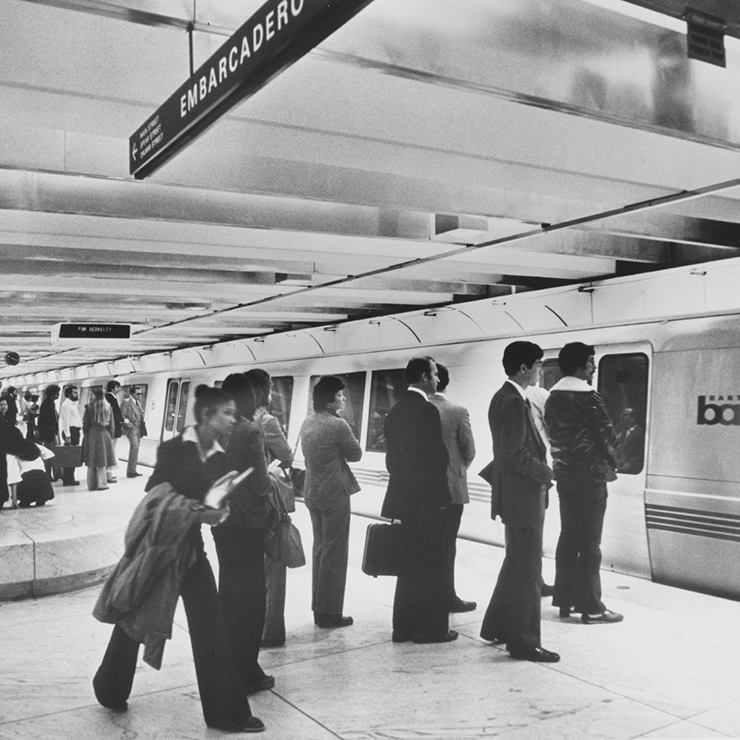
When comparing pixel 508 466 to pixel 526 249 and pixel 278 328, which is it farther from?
pixel 278 328

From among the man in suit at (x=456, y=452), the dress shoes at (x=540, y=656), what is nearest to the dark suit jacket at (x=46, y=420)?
the man in suit at (x=456, y=452)

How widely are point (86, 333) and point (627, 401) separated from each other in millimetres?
8012

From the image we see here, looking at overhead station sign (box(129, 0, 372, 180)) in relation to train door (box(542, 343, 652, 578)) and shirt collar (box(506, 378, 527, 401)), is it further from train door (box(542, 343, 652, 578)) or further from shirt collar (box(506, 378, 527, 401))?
train door (box(542, 343, 652, 578))

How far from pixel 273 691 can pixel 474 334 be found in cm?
555

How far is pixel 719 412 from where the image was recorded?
20.9 feet

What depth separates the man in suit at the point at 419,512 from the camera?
192 inches

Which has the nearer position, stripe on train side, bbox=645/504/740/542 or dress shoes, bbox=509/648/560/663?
dress shoes, bbox=509/648/560/663

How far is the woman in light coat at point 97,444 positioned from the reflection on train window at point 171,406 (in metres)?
5.52

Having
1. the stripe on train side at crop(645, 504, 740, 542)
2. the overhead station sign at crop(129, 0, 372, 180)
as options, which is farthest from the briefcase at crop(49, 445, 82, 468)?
the overhead station sign at crop(129, 0, 372, 180)

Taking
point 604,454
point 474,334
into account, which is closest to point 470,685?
point 604,454

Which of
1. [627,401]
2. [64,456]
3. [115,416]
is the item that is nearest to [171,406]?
[115,416]

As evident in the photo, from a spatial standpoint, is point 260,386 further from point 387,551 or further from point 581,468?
point 581,468

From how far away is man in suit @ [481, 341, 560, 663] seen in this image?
4.58 metres

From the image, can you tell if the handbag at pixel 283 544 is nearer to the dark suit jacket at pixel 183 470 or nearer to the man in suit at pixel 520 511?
the dark suit jacket at pixel 183 470
